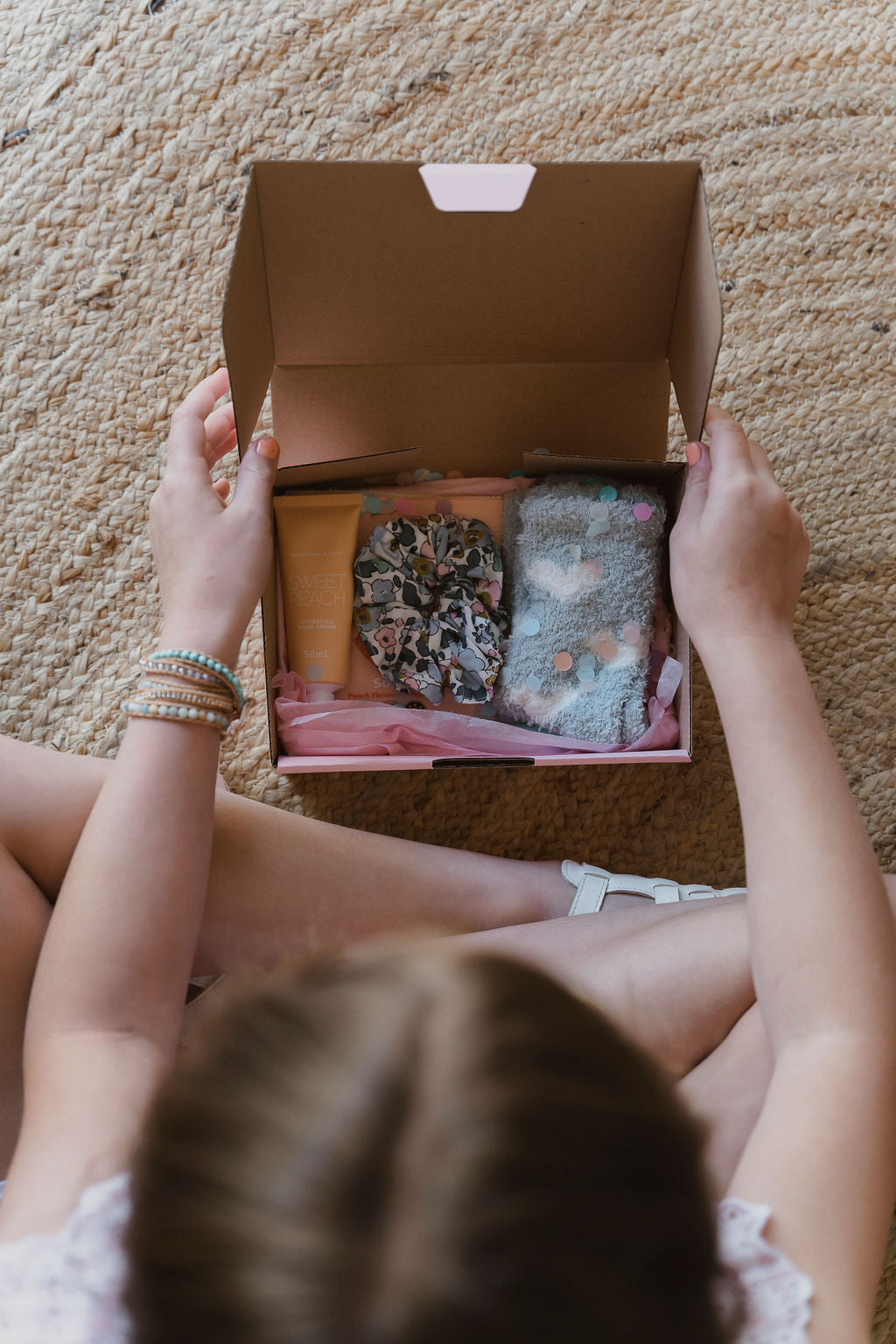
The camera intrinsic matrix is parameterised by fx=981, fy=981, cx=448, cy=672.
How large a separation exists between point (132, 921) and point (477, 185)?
0.52 m

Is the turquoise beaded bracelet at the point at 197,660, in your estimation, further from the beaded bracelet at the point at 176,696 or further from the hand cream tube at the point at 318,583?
the hand cream tube at the point at 318,583

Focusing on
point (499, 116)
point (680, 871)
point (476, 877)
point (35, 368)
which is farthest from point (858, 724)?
point (35, 368)

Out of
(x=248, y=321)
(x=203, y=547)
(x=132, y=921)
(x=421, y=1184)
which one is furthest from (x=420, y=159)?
(x=421, y=1184)

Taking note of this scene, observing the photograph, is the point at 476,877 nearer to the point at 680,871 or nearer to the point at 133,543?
the point at 680,871

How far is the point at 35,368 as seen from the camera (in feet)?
3.15

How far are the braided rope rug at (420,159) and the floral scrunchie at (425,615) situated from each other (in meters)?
0.13

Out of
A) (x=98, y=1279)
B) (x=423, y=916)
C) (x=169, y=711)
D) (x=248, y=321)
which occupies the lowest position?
(x=98, y=1279)

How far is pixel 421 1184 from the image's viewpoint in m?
0.30

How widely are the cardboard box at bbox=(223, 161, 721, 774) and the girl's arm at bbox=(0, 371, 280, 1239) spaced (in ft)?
0.40

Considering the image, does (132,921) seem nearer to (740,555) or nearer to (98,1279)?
(98,1279)

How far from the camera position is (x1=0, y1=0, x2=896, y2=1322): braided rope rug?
3.07 ft

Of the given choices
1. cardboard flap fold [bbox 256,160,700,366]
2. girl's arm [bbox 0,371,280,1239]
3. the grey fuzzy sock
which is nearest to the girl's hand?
girl's arm [bbox 0,371,280,1239]

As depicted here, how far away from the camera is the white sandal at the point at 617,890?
0.79m

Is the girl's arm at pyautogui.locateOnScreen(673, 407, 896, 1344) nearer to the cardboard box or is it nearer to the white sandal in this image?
the cardboard box
